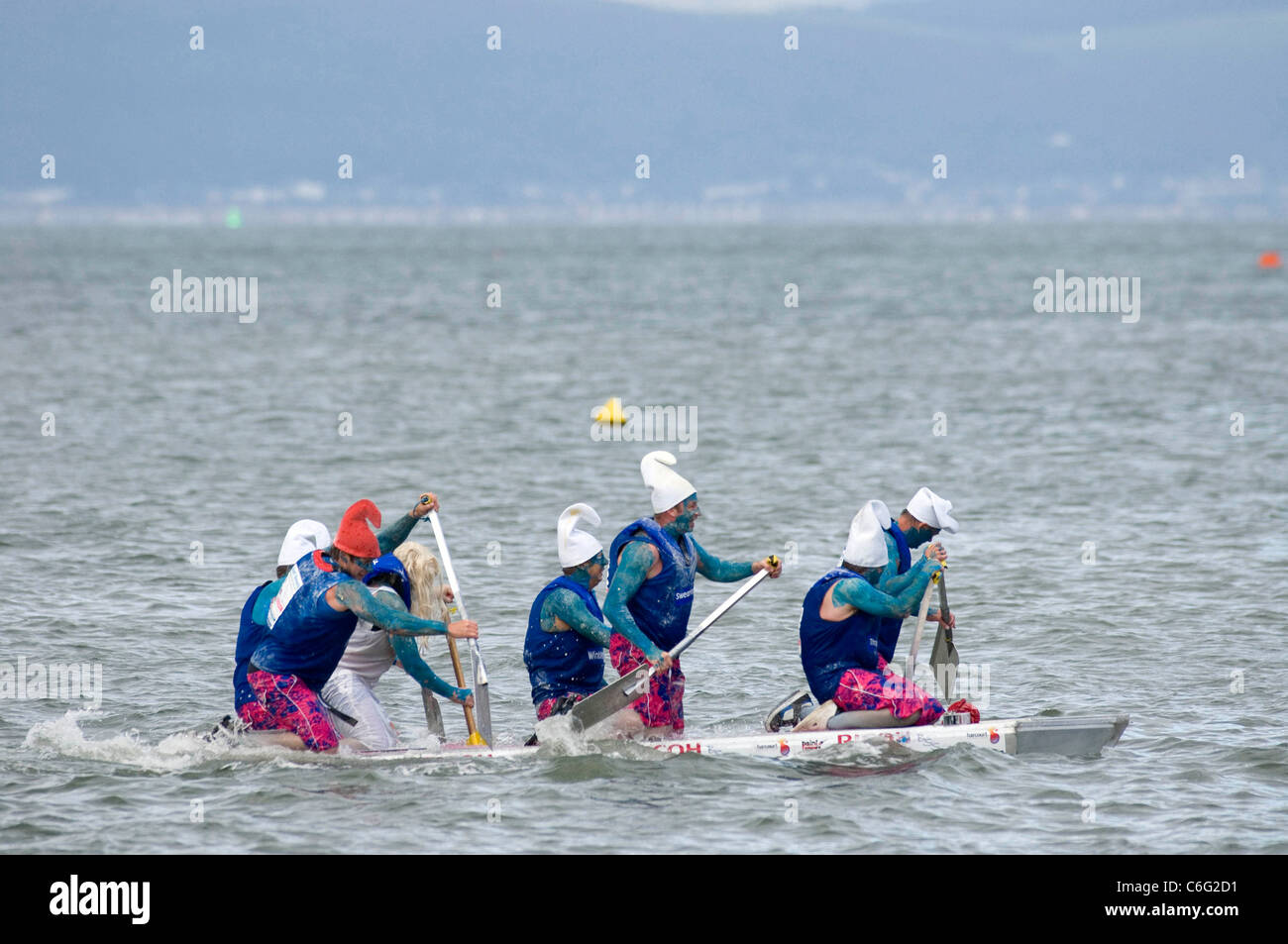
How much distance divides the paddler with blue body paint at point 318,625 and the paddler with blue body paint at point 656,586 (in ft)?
3.83

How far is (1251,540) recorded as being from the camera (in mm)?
20797

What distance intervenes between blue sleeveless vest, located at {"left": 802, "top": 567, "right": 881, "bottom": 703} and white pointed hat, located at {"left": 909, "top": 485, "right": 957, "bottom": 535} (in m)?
0.81

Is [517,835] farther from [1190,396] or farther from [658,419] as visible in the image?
[1190,396]

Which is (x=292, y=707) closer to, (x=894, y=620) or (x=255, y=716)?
(x=255, y=716)

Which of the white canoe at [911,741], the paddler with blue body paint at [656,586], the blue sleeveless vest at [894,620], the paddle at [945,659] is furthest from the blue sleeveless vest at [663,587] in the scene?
the paddle at [945,659]

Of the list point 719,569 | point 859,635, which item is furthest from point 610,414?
point 859,635

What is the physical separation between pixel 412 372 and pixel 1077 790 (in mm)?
33387

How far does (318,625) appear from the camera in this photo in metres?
11.1

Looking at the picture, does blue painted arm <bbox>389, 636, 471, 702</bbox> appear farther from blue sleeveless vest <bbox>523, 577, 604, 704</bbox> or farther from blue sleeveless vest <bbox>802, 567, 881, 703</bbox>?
blue sleeveless vest <bbox>802, 567, 881, 703</bbox>

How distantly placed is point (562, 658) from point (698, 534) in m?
10.2

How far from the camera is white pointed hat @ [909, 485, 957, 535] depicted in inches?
483

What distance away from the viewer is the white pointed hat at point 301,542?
12.0 metres

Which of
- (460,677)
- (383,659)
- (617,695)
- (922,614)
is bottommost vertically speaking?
(617,695)
